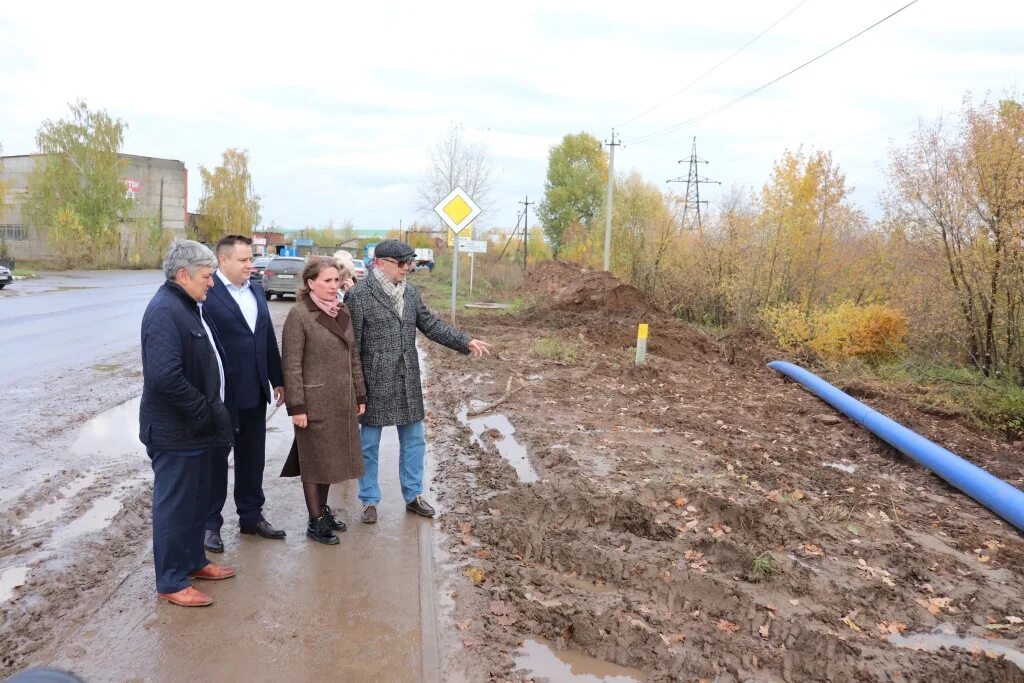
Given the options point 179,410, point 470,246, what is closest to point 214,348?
point 179,410

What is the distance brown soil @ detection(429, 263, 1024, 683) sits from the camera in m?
3.73

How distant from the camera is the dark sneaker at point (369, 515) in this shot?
528 cm

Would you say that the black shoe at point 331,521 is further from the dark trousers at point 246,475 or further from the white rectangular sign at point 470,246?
the white rectangular sign at point 470,246

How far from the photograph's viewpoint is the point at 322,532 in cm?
489

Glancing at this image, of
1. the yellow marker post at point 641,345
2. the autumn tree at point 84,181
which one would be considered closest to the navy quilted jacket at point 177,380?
the yellow marker post at point 641,345

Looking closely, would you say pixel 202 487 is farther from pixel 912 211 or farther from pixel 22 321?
pixel 22 321

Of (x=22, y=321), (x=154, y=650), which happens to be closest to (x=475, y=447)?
(x=154, y=650)

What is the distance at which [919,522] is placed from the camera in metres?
5.84

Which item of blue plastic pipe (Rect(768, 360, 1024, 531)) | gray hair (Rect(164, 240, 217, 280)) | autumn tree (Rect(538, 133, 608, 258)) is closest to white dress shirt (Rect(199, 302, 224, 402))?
gray hair (Rect(164, 240, 217, 280))

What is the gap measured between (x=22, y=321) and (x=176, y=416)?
16024 millimetres

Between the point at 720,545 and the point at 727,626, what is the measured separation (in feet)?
3.26

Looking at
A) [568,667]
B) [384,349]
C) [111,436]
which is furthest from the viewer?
[111,436]

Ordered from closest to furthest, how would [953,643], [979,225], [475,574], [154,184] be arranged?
[953,643] < [475,574] < [979,225] < [154,184]

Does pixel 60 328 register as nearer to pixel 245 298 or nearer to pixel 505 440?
pixel 505 440
